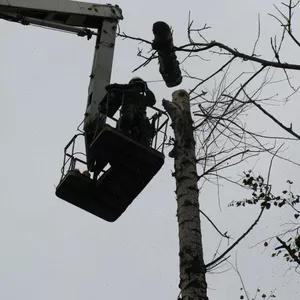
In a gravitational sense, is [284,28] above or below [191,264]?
above

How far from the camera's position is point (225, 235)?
6.40 m

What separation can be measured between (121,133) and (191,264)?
280cm

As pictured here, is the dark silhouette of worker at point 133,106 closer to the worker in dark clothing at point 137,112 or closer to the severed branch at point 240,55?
the worker in dark clothing at point 137,112

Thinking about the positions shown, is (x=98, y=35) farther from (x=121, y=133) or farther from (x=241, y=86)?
(x=241, y=86)

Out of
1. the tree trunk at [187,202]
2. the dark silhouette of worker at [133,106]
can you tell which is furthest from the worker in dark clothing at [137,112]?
the tree trunk at [187,202]

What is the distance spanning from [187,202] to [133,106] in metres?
2.87

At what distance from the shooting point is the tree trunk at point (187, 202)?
5773mm

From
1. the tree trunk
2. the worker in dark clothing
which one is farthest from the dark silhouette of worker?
the tree trunk

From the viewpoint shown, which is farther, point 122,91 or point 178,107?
point 122,91

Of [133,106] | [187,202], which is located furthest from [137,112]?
[187,202]

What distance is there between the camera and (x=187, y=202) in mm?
6238

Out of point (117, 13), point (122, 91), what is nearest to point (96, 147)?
point (122, 91)

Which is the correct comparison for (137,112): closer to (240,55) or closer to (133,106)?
(133,106)

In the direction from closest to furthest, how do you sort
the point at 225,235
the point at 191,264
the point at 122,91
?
the point at 191,264
the point at 225,235
the point at 122,91
